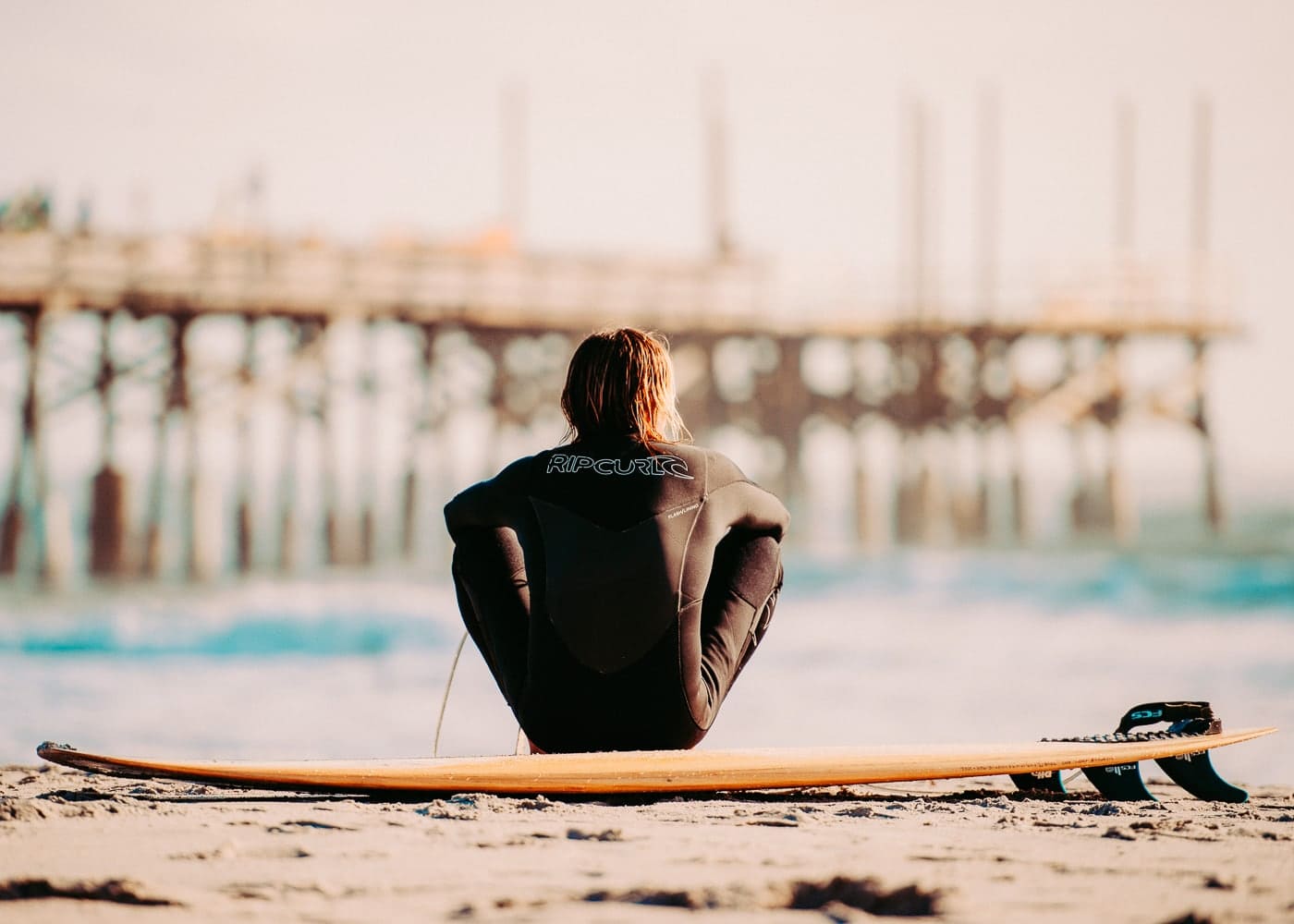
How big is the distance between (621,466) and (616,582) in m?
0.25

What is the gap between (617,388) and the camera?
11.1 ft

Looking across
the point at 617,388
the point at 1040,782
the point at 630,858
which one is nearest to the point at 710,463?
the point at 617,388

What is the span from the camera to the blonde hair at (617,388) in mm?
3375

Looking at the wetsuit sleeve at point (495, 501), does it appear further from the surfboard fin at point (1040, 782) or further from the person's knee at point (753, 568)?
Answer: the surfboard fin at point (1040, 782)

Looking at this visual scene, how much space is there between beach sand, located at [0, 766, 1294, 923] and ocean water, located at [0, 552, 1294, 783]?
9.66 ft

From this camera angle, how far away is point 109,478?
18.1 metres

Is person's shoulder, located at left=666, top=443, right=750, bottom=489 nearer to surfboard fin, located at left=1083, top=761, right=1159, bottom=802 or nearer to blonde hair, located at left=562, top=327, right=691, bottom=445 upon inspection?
blonde hair, located at left=562, top=327, right=691, bottom=445

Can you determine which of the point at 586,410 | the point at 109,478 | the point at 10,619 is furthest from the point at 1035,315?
the point at 586,410

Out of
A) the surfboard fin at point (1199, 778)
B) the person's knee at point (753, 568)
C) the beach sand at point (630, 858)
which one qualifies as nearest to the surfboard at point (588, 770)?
the beach sand at point (630, 858)

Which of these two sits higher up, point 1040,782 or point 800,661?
point 800,661

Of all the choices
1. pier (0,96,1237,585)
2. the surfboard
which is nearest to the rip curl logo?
the surfboard

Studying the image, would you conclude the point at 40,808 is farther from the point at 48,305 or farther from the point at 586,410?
the point at 48,305

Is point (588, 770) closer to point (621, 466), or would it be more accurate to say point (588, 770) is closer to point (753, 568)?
point (753, 568)

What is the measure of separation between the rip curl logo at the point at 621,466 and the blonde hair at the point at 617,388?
0.07 meters
